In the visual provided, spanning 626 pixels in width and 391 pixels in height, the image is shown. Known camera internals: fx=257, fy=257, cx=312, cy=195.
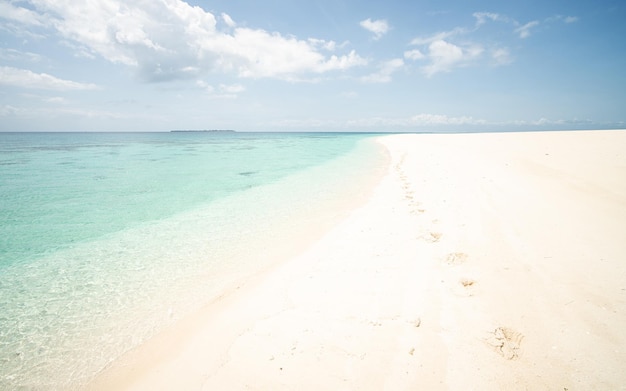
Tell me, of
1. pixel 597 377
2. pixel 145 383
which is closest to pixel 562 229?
pixel 597 377

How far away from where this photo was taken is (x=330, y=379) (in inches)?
106

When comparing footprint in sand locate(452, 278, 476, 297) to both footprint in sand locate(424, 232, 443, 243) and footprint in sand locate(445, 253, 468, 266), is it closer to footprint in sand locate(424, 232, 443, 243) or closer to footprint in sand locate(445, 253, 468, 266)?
footprint in sand locate(445, 253, 468, 266)

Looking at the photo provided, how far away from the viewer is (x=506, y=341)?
3.02 m

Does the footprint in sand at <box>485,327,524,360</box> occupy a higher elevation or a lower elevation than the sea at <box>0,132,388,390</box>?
higher

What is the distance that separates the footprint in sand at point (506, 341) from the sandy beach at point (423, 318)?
0.6 inches

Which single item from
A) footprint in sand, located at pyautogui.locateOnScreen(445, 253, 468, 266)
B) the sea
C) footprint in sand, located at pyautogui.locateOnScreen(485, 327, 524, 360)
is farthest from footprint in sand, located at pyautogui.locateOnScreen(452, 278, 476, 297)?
the sea

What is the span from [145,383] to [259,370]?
1.36 meters

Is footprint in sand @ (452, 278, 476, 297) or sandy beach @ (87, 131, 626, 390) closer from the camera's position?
sandy beach @ (87, 131, 626, 390)

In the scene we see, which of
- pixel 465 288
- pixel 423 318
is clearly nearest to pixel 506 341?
pixel 423 318

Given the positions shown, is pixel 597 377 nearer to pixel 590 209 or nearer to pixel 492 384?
pixel 492 384

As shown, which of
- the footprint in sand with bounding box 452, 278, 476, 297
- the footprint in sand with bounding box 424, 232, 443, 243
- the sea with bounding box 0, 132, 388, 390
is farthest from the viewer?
the footprint in sand with bounding box 424, 232, 443, 243

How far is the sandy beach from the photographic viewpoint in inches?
106

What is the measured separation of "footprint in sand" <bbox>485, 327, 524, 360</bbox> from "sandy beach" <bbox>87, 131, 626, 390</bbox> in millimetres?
14

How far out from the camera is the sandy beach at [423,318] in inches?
106
